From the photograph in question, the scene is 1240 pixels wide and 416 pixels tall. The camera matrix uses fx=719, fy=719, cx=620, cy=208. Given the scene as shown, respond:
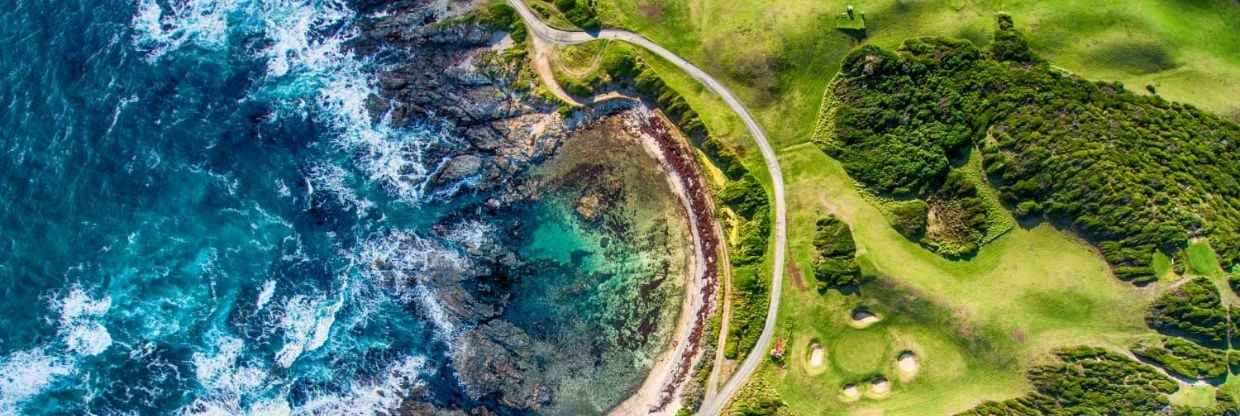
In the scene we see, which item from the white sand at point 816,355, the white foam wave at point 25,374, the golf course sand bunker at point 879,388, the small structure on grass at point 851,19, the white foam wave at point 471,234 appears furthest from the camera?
the white foam wave at point 471,234

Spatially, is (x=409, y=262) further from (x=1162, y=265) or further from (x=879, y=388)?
(x=1162, y=265)

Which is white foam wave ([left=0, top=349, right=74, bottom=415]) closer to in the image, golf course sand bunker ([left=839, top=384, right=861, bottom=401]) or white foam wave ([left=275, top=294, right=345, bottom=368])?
white foam wave ([left=275, top=294, right=345, bottom=368])

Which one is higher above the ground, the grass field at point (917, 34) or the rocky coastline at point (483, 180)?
the grass field at point (917, 34)

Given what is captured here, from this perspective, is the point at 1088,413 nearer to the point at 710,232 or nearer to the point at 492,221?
the point at 710,232

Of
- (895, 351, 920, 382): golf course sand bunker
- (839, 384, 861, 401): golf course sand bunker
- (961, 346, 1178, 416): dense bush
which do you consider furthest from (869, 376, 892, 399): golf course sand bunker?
(961, 346, 1178, 416): dense bush

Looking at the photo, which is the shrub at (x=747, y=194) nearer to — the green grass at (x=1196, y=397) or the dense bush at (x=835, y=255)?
the dense bush at (x=835, y=255)

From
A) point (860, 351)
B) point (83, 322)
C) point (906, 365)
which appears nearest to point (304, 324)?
point (83, 322)

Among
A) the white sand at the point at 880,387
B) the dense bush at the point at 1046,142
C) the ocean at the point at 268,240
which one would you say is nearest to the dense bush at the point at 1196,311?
the dense bush at the point at 1046,142
